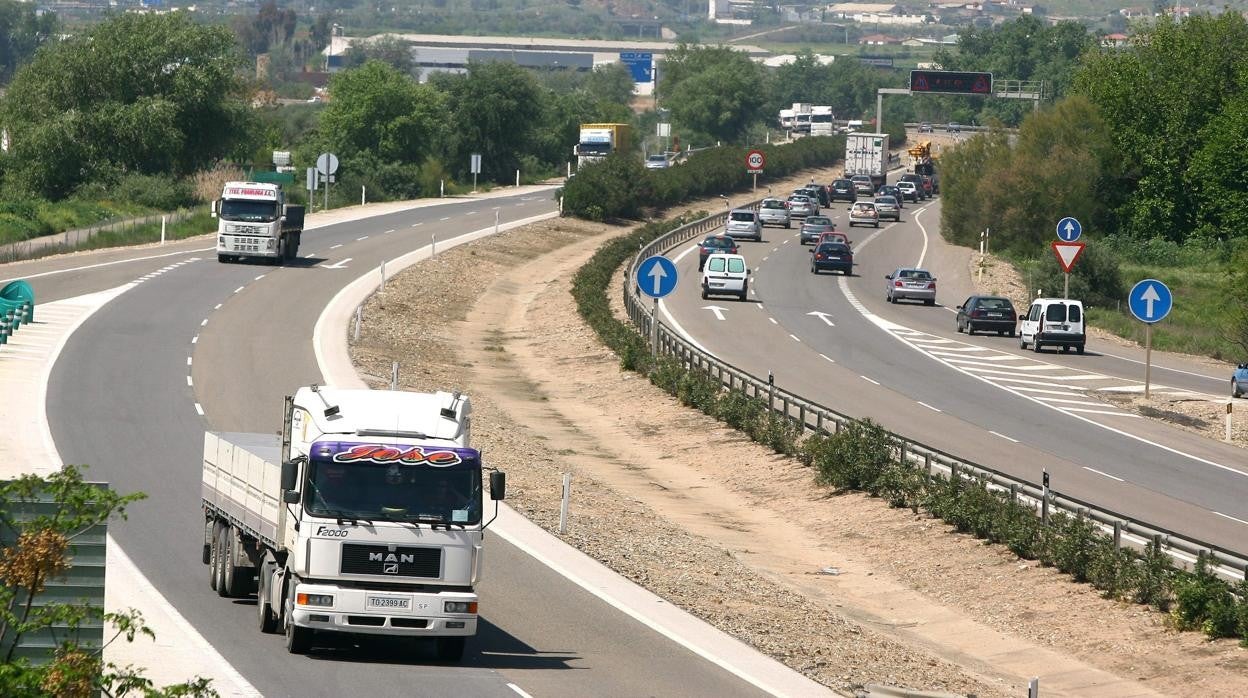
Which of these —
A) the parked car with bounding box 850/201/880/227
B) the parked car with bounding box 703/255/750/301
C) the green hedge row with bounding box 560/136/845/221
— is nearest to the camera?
the parked car with bounding box 703/255/750/301

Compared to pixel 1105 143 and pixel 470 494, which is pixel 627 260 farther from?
pixel 470 494

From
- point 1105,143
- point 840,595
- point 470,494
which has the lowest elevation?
point 840,595

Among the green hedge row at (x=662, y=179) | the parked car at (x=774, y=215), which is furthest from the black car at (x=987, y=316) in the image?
the green hedge row at (x=662, y=179)

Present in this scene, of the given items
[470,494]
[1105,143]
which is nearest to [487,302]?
[1105,143]

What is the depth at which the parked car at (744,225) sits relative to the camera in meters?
81.5

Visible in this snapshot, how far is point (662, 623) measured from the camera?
19.1m

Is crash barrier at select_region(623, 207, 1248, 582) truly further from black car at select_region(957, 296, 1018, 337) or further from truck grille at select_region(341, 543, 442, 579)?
black car at select_region(957, 296, 1018, 337)

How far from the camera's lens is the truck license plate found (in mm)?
15836

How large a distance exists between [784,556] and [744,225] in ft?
187

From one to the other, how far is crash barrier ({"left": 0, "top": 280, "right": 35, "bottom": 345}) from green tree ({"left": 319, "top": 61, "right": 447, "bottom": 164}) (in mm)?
60225

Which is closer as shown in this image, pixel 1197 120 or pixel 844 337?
pixel 844 337

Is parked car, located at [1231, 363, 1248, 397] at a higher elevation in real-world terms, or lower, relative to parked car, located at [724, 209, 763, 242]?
lower

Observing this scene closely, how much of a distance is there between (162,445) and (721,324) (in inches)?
1000

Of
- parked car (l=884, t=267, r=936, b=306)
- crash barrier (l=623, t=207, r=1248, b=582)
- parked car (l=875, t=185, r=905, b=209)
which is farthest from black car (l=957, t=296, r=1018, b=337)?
parked car (l=875, t=185, r=905, b=209)
